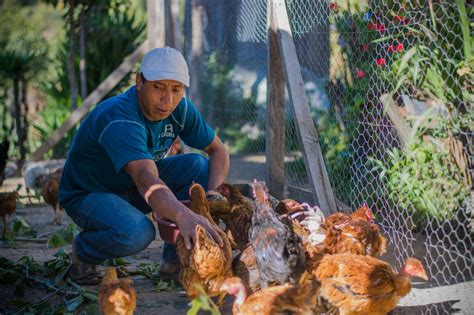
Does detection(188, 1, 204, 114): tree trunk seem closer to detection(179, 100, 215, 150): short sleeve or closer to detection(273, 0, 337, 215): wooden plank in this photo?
detection(179, 100, 215, 150): short sleeve

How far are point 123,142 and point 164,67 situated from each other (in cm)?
53

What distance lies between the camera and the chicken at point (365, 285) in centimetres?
301

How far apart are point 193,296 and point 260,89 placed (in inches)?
156

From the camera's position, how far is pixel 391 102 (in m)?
4.35

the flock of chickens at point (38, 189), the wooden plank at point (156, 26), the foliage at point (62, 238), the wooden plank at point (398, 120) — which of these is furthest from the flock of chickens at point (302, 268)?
the wooden plank at point (156, 26)

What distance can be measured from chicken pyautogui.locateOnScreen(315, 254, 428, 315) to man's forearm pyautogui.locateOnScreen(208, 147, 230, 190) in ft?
4.74

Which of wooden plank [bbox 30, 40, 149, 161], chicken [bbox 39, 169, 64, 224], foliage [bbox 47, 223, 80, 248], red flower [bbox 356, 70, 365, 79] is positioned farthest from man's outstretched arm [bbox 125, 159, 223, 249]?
wooden plank [bbox 30, 40, 149, 161]

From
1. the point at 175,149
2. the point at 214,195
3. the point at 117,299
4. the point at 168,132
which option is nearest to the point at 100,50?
the point at 175,149

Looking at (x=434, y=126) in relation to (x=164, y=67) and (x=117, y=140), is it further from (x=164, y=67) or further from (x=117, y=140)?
(x=117, y=140)

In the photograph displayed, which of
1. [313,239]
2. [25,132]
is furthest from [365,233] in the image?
[25,132]

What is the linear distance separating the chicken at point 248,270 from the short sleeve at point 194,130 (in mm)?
1148

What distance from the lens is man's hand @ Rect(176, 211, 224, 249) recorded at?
10.6ft

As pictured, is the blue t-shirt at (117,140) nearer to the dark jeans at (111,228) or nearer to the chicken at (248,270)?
the dark jeans at (111,228)

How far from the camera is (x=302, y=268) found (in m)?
3.13
